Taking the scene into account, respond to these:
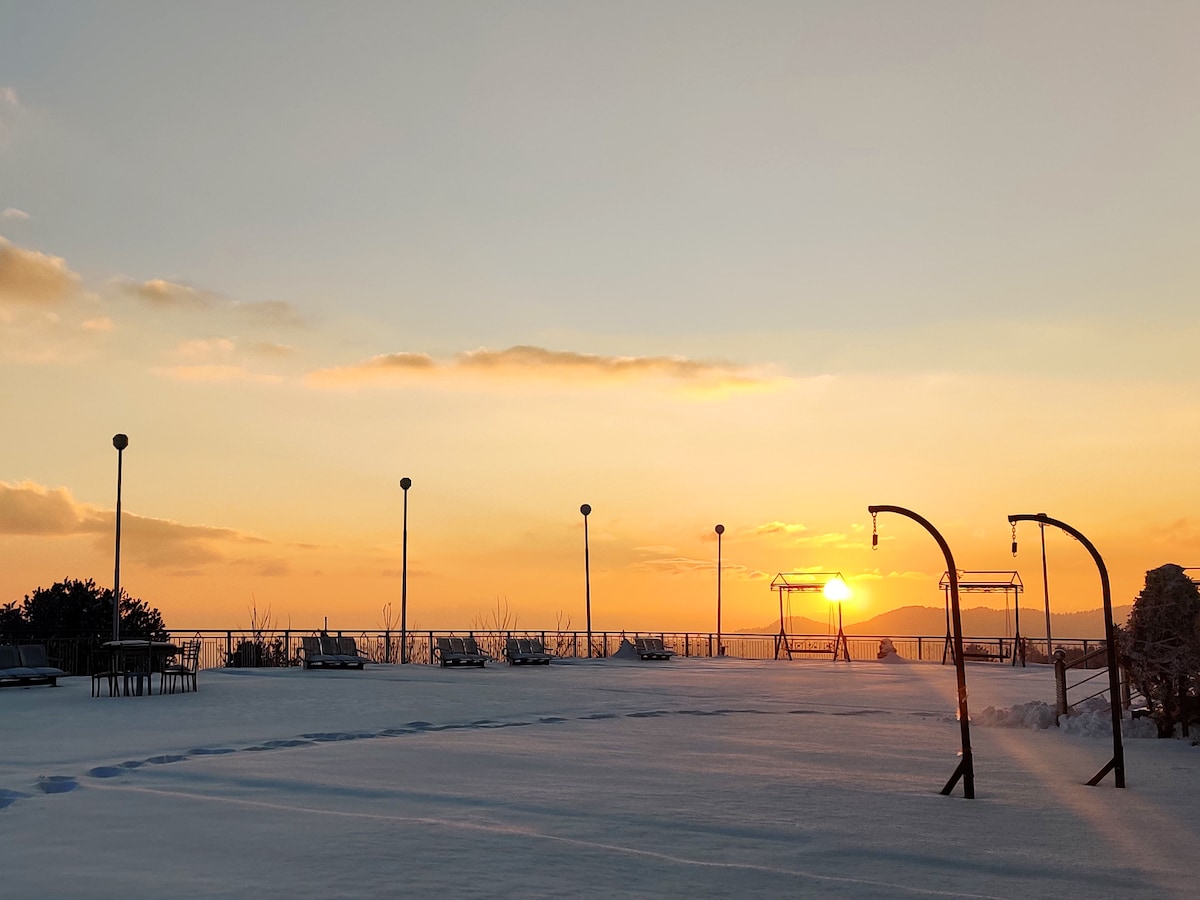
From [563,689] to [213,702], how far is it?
8291 mm

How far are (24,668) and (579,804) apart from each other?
876 inches

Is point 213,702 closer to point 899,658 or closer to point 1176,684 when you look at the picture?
point 1176,684

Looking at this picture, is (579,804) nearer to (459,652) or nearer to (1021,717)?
(1021,717)

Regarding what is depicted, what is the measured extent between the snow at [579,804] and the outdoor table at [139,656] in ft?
9.88

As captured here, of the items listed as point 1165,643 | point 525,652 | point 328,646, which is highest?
point 1165,643

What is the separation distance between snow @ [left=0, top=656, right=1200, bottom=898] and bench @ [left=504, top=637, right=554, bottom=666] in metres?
20.6

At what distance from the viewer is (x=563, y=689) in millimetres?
28000

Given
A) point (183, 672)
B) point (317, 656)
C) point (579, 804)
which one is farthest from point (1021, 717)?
point (317, 656)

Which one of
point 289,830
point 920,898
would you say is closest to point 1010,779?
point 920,898

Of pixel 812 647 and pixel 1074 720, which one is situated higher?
pixel 812 647

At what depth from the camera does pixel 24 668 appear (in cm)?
2845

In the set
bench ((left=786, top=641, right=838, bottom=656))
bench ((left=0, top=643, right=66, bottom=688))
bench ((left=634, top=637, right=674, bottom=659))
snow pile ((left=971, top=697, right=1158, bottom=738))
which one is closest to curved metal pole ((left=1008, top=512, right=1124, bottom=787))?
snow pile ((left=971, top=697, right=1158, bottom=738))

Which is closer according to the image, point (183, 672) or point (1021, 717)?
point (1021, 717)

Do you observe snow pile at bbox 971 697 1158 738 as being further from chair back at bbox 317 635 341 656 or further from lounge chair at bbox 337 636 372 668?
chair back at bbox 317 635 341 656
